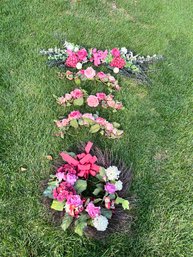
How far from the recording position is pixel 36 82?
10.8ft

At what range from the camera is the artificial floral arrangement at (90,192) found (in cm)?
225

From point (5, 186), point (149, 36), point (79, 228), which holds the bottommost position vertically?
point (5, 186)

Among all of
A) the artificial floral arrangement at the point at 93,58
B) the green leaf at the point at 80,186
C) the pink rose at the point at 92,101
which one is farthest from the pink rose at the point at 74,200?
the artificial floral arrangement at the point at 93,58

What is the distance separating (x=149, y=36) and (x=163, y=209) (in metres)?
2.56

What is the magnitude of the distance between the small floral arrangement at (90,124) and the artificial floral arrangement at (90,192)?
29 cm

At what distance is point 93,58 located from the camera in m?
3.64

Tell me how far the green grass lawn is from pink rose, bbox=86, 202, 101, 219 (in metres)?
0.18

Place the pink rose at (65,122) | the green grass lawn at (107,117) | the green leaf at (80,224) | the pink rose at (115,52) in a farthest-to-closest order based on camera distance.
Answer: the pink rose at (115,52) → the pink rose at (65,122) → the green grass lawn at (107,117) → the green leaf at (80,224)

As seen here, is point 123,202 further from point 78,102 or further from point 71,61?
point 71,61

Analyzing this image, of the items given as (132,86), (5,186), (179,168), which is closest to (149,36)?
(132,86)

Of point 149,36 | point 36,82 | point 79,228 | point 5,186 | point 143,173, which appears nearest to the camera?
point 79,228

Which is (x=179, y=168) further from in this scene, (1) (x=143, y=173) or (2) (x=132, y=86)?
(2) (x=132, y=86)

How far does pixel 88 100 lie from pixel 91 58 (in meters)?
0.73

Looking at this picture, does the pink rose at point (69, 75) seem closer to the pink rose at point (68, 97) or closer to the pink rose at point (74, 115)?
the pink rose at point (68, 97)
